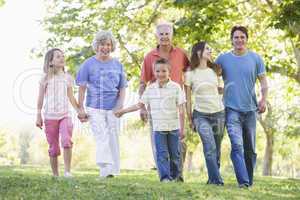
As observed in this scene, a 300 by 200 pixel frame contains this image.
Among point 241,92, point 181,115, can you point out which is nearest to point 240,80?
point 241,92

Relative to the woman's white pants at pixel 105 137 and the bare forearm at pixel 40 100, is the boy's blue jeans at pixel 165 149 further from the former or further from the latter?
the bare forearm at pixel 40 100

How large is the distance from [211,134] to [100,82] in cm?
190

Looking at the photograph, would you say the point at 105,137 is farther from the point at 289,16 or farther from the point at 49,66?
the point at 289,16

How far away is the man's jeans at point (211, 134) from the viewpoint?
810 centimetres

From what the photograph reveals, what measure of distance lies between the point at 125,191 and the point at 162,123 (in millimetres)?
1961

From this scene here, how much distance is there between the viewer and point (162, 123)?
8.28 m

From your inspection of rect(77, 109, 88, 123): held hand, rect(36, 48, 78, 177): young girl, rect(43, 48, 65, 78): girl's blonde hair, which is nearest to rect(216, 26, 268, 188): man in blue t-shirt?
rect(77, 109, 88, 123): held hand

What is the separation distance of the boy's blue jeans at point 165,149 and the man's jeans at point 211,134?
39cm

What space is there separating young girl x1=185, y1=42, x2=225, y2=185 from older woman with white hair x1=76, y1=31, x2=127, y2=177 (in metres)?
1.20

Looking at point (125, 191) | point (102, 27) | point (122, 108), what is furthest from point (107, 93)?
point (102, 27)

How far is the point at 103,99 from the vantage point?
8812 mm

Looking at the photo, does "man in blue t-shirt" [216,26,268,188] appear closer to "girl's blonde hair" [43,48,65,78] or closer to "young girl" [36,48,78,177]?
"young girl" [36,48,78,177]

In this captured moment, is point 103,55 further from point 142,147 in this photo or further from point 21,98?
point 142,147

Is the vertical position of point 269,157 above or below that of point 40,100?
below
